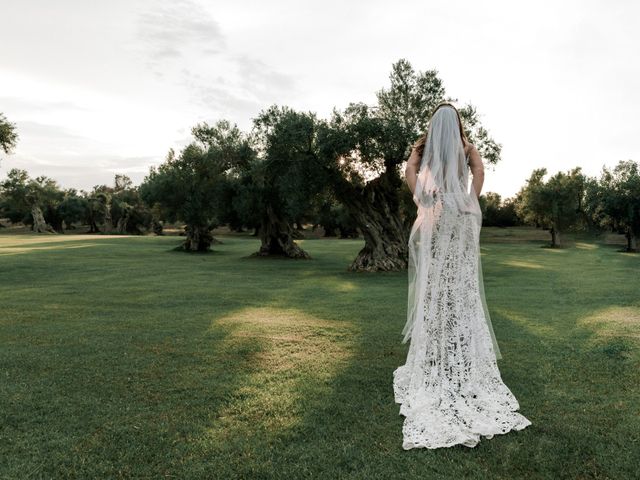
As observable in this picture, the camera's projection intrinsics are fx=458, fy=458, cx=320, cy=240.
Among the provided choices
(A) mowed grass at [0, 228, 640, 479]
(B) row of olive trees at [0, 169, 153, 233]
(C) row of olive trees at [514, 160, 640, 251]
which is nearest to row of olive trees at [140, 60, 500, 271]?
(A) mowed grass at [0, 228, 640, 479]

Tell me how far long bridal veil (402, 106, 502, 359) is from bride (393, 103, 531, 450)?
0.01m

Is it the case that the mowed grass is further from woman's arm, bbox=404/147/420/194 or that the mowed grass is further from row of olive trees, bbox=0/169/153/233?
row of olive trees, bbox=0/169/153/233

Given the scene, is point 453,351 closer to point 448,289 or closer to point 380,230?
point 448,289

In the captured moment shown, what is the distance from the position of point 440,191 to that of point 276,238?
28.7 meters

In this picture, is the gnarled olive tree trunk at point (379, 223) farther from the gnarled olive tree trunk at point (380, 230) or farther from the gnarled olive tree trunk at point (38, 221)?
the gnarled olive tree trunk at point (38, 221)

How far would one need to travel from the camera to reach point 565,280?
1977 centimetres

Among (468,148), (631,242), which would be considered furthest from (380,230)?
(631,242)

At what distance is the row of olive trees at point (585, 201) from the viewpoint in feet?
140

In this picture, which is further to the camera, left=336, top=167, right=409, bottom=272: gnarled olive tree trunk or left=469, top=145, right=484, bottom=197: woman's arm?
left=336, top=167, right=409, bottom=272: gnarled olive tree trunk

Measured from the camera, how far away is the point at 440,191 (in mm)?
6215

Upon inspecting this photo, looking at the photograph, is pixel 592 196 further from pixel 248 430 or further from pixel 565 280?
pixel 248 430

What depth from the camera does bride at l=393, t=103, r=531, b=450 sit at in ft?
18.7

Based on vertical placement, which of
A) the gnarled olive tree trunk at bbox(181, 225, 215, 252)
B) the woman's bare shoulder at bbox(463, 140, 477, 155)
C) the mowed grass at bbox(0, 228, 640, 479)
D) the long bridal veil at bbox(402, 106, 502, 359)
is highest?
the woman's bare shoulder at bbox(463, 140, 477, 155)

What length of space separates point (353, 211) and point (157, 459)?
22126mm
